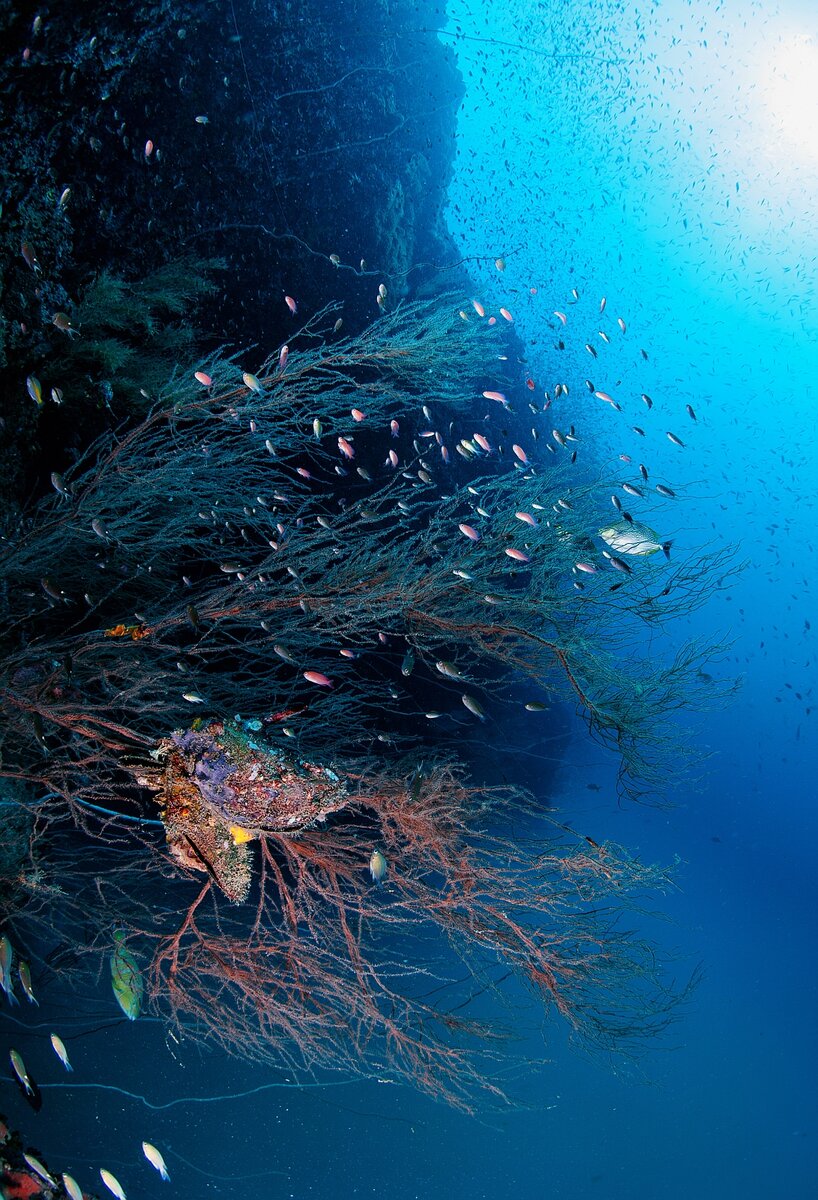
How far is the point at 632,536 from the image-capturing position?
4066 millimetres

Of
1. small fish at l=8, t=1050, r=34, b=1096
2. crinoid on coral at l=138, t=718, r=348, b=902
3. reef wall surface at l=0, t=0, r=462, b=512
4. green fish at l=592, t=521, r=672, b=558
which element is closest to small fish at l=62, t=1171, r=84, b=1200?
small fish at l=8, t=1050, r=34, b=1096

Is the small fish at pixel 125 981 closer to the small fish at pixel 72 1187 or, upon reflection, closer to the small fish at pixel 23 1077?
the small fish at pixel 72 1187

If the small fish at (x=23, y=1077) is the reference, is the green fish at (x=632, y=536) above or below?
above

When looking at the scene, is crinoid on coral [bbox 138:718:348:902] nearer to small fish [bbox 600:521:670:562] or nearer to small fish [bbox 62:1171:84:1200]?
small fish [bbox 62:1171:84:1200]

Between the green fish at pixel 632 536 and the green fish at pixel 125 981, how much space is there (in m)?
4.05

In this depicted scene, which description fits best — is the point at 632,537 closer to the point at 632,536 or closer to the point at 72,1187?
the point at 632,536

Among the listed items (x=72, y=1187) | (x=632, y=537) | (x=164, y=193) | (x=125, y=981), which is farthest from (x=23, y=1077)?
(x=164, y=193)

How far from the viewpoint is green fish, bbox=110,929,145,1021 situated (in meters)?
3.26

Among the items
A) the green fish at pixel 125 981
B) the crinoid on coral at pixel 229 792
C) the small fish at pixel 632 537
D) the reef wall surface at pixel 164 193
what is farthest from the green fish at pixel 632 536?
the green fish at pixel 125 981

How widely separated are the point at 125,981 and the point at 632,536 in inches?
170

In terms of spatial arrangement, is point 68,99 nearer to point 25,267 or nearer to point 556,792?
point 25,267

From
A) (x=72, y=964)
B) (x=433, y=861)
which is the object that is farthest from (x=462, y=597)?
(x=72, y=964)

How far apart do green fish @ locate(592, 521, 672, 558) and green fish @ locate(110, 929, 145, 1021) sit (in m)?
4.05

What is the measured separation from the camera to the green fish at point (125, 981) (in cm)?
326
